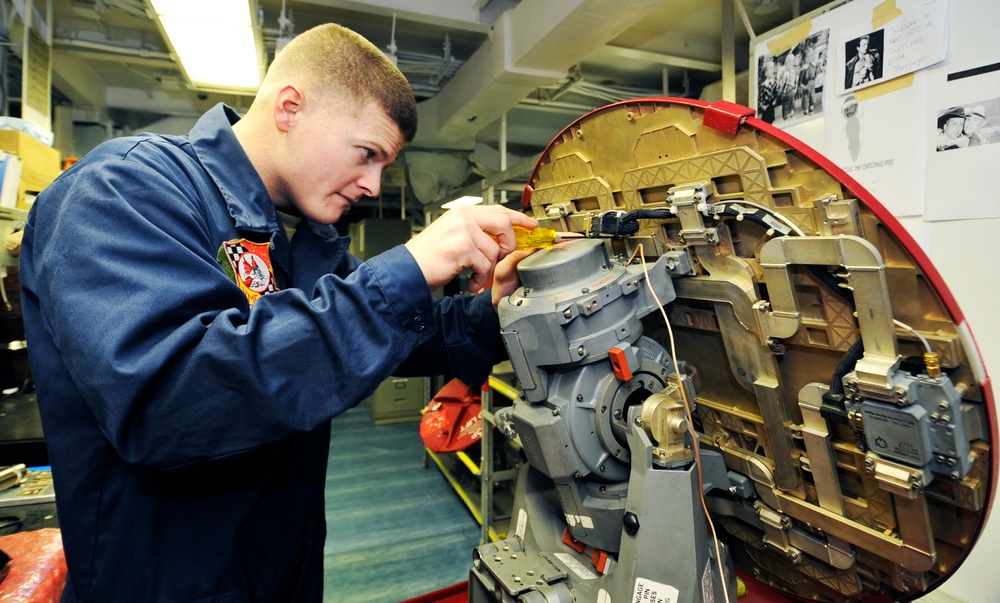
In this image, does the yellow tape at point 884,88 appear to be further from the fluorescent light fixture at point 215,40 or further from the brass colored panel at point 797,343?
the fluorescent light fixture at point 215,40

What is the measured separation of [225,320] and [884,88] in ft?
6.69

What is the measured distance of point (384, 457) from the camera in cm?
534

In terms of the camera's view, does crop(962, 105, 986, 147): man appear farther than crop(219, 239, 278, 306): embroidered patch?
Yes

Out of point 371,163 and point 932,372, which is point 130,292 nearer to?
point 371,163

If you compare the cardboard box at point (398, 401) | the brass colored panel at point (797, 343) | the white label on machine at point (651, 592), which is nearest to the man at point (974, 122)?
the brass colored panel at point (797, 343)

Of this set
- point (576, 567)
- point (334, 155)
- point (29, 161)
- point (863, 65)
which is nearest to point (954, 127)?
point (863, 65)

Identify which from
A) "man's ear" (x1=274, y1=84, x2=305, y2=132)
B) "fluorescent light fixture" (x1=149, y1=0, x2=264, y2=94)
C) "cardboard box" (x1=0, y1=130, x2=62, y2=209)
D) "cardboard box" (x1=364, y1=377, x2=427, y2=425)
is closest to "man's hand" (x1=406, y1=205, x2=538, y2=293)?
"man's ear" (x1=274, y1=84, x2=305, y2=132)

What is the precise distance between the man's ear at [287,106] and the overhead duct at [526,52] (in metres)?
1.57

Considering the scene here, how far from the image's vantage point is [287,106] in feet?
3.78

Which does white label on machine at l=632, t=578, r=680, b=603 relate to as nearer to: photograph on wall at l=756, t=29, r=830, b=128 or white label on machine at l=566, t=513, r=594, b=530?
white label on machine at l=566, t=513, r=594, b=530

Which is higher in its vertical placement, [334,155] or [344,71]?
[344,71]

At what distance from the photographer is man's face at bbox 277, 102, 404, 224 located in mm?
1152

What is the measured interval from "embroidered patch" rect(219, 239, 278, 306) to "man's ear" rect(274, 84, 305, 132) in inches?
11.0

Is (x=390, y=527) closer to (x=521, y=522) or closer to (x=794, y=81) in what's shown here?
(x=521, y=522)
